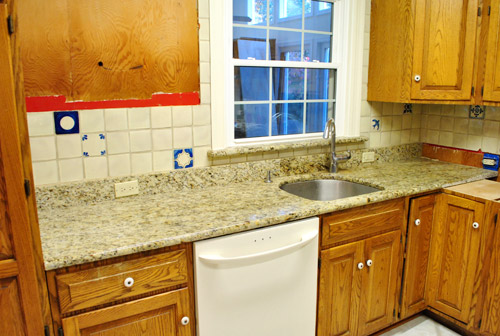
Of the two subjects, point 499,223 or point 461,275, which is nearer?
point 499,223

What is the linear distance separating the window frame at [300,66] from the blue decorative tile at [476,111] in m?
0.74

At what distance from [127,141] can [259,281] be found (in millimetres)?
906

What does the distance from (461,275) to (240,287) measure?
A: 4.32 ft

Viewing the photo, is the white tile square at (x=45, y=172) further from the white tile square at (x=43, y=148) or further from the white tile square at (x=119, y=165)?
the white tile square at (x=119, y=165)

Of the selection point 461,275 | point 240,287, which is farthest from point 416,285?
point 240,287

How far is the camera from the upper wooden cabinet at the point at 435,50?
2186 millimetres

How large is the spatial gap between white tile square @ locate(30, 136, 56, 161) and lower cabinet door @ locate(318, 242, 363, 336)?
1.31 meters

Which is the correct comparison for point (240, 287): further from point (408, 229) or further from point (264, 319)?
point (408, 229)

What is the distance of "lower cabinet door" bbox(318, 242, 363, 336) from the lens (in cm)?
193

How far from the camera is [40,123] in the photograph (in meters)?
1.73

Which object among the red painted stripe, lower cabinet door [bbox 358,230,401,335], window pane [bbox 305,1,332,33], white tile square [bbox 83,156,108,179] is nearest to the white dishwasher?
lower cabinet door [bbox 358,230,401,335]

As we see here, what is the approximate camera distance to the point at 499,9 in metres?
2.10

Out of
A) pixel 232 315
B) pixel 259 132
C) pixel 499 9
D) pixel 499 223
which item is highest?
pixel 499 9

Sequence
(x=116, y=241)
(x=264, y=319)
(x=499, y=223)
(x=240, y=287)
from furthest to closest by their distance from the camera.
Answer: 1. (x=499, y=223)
2. (x=264, y=319)
3. (x=240, y=287)
4. (x=116, y=241)
